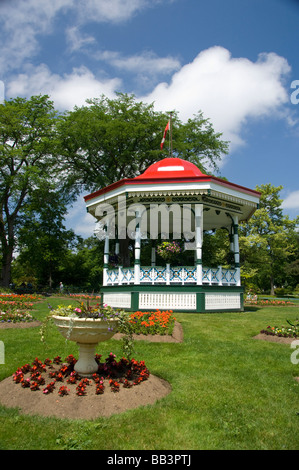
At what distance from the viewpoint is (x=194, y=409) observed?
168 inches

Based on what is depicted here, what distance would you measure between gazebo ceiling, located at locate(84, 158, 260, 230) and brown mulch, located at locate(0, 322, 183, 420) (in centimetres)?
986

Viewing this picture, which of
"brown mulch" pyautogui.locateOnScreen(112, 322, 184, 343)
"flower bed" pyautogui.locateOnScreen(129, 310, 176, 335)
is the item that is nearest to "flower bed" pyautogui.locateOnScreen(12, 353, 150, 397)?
"brown mulch" pyautogui.locateOnScreen(112, 322, 184, 343)

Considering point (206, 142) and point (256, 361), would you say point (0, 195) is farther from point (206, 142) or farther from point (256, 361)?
point (256, 361)

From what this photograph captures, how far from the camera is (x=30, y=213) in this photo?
3048 cm

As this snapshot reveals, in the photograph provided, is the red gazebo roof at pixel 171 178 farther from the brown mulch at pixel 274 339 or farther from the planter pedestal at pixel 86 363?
the planter pedestal at pixel 86 363

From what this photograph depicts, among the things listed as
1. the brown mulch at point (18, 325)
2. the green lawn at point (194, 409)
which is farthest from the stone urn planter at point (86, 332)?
the brown mulch at point (18, 325)

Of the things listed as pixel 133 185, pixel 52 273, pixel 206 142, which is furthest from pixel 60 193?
pixel 133 185

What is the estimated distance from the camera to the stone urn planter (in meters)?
4.64

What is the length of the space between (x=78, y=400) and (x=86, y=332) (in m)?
0.84

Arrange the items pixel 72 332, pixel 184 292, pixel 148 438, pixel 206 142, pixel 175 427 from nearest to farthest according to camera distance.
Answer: pixel 148 438 < pixel 175 427 < pixel 72 332 < pixel 184 292 < pixel 206 142

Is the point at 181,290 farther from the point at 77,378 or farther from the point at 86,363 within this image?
the point at 77,378

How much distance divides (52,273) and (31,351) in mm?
31634
